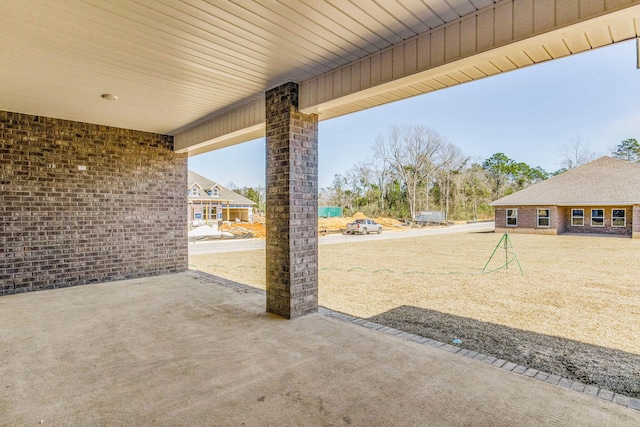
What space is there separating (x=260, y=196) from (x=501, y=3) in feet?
113

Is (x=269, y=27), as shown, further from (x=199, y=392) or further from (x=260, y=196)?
(x=260, y=196)

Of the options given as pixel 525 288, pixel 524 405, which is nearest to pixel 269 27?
pixel 524 405

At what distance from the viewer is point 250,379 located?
2504 millimetres

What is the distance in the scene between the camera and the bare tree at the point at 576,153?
68.9ft

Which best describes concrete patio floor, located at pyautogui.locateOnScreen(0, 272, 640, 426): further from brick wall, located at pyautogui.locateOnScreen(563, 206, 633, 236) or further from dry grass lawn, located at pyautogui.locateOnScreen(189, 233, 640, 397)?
brick wall, located at pyautogui.locateOnScreen(563, 206, 633, 236)

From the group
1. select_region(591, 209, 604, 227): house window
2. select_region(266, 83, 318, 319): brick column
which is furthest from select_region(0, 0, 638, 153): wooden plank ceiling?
select_region(591, 209, 604, 227): house window

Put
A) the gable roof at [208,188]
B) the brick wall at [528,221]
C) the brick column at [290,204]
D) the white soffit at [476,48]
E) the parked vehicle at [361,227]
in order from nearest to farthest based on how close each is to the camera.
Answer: the white soffit at [476,48], the brick column at [290,204], the brick wall at [528,221], the parked vehicle at [361,227], the gable roof at [208,188]

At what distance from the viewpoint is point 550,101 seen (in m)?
24.5

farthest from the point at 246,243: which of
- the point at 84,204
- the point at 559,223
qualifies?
the point at 559,223

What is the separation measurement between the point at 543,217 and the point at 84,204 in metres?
20.5

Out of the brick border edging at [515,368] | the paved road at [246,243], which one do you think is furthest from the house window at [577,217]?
the brick border edging at [515,368]

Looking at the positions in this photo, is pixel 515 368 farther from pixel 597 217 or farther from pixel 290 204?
pixel 597 217

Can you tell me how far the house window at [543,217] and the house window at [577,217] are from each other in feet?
5.51

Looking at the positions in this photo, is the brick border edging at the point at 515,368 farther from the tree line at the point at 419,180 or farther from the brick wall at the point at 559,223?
the tree line at the point at 419,180
